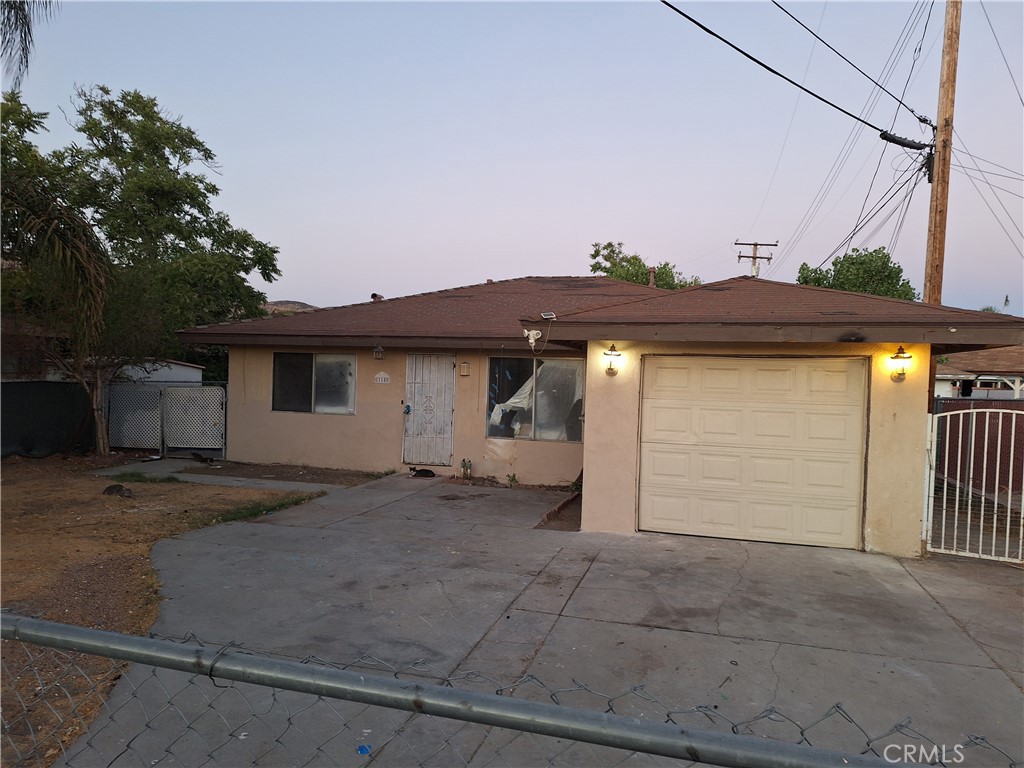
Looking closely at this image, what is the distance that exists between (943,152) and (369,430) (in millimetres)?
11180

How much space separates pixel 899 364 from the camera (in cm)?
786

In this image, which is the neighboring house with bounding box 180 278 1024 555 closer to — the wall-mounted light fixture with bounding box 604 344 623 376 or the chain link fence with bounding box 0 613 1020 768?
the wall-mounted light fixture with bounding box 604 344 623 376

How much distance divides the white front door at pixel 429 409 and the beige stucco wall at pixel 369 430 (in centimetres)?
14

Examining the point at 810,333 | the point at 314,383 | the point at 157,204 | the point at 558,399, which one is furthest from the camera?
the point at 157,204

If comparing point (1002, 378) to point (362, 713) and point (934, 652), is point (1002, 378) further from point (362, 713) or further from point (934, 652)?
point (362, 713)

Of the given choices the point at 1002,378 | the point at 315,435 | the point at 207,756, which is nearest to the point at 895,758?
the point at 207,756

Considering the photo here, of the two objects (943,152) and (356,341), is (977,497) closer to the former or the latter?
(943,152)

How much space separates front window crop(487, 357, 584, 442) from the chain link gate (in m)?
6.52

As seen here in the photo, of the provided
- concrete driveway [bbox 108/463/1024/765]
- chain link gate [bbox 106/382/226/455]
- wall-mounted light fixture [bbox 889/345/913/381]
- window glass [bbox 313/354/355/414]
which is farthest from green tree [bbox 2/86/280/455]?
wall-mounted light fixture [bbox 889/345/913/381]

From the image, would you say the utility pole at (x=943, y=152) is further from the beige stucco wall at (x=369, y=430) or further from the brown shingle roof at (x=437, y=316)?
the beige stucco wall at (x=369, y=430)

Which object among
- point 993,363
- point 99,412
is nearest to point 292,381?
point 99,412

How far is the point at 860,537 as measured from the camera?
817 cm

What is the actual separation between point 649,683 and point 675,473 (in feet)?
14.6

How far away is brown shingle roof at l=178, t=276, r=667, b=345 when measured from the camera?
13414 millimetres
